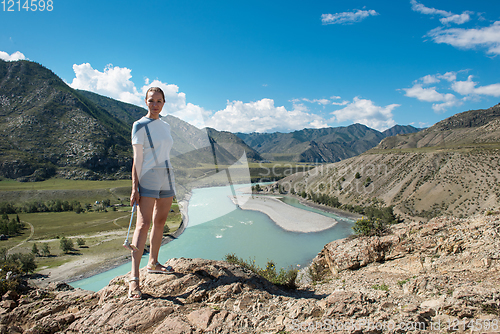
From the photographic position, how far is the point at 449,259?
5.18 metres

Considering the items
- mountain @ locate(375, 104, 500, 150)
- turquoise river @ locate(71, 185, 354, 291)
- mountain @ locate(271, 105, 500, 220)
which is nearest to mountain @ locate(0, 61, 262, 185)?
mountain @ locate(271, 105, 500, 220)

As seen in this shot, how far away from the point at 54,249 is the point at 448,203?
206 feet

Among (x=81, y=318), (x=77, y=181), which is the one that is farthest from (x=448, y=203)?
(x=77, y=181)

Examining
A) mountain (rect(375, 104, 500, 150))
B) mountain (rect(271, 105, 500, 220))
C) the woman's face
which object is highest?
mountain (rect(375, 104, 500, 150))

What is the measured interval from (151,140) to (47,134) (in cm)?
13228

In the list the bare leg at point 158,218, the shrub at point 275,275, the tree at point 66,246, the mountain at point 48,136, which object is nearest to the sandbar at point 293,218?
the shrub at point 275,275

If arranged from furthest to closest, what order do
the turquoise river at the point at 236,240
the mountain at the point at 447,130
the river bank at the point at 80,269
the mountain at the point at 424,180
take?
the mountain at the point at 447,130
the mountain at the point at 424,180
the turquoise river at the point at 236,240
the river bank at the point at 80,269

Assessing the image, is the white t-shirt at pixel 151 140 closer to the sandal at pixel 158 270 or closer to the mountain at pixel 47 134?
the sandal at pixel 158 270

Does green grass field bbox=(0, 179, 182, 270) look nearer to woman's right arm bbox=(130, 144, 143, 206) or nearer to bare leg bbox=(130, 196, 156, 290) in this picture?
bare leg bbox=(130, 196, 156, 290)

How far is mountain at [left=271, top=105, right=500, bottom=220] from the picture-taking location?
37.4 metres

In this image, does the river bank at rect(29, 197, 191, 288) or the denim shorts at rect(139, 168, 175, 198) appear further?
the river bank at rect(29, 197, 191, 288)

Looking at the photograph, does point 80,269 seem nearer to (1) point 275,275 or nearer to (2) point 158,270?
(1) point 275,275

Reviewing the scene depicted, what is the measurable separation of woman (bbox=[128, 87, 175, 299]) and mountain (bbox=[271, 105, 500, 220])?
33.9 m

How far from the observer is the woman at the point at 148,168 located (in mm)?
2771
